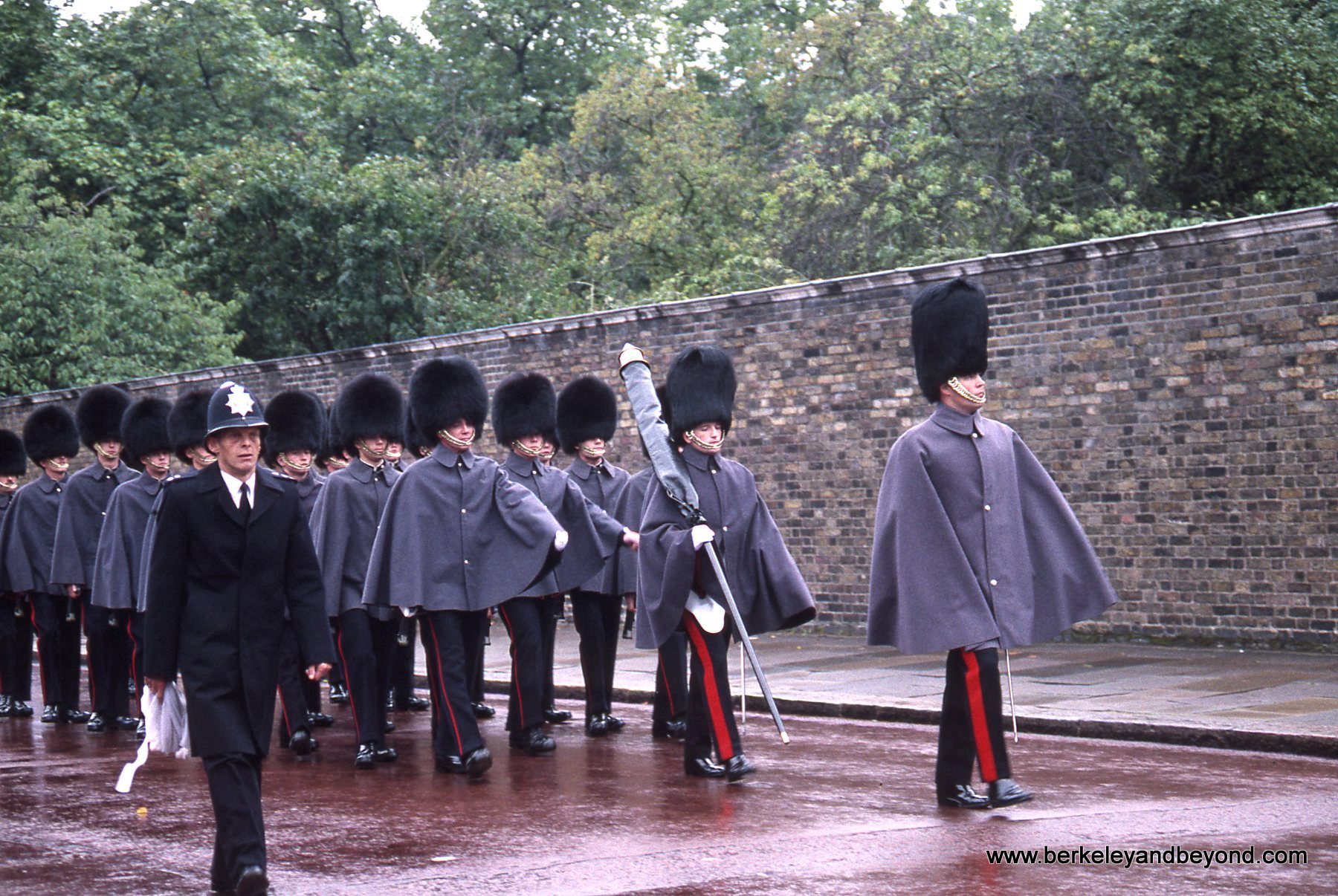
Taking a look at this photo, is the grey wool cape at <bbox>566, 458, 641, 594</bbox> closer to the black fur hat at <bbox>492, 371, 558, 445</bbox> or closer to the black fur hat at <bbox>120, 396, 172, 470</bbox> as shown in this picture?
the black fur hat at <bbox>492, 371, 558, 445</bbox>

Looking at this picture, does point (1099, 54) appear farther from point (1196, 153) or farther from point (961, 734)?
point (961, 734)

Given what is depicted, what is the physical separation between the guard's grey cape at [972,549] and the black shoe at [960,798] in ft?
1.95

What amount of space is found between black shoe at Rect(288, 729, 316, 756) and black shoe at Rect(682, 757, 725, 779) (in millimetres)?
2558

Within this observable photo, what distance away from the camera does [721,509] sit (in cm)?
827

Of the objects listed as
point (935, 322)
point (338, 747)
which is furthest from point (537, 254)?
point (935, 322)

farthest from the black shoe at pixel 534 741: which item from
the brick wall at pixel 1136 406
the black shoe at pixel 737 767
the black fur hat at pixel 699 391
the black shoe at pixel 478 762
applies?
the brick wall at pixel 1136 406

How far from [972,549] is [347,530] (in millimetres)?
4087

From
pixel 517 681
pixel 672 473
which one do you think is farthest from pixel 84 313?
pixel 672 473

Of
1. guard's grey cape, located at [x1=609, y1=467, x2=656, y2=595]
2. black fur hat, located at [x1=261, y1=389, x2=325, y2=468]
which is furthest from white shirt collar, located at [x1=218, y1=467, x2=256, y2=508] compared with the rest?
guard's grey cape, located at [x1=609, y1=467, x2=656, y2=595]

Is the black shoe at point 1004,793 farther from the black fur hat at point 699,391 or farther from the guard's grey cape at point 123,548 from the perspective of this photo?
the guard's grey cape at point 123,548

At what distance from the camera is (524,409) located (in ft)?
35.2

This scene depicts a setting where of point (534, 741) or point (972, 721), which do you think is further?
point (534, 741)

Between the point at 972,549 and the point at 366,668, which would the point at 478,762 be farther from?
the point at 972,549

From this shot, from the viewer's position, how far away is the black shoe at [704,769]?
316 inches
